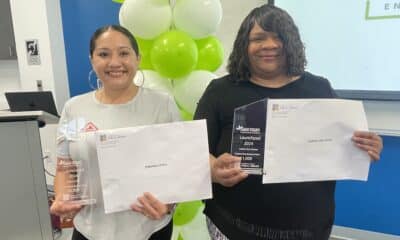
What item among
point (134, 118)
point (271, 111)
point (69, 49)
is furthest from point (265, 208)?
point (69, 49)

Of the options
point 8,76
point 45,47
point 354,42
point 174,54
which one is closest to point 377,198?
point 354,42

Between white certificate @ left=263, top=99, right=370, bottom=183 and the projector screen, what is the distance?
40.3 inches

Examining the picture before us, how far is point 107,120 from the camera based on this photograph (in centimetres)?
112

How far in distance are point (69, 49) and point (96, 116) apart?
7.96 ft

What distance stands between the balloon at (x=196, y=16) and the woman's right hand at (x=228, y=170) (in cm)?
75

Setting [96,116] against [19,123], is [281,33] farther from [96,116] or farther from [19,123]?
[19,123]

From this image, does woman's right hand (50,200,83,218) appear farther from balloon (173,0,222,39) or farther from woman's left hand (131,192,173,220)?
balloon (173,0,222,39)

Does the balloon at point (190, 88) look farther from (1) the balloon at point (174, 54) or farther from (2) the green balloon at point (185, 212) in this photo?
(2) the green balloon at point (185, 212)

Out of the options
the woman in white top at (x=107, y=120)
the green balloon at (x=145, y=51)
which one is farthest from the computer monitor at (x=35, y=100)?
the woman in white top at (x=107, y=120)

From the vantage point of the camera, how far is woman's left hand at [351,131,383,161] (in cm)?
106

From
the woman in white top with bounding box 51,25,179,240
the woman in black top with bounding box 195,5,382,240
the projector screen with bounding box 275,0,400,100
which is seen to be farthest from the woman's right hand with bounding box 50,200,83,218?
the projector screen with bounding box 275,0,400,100

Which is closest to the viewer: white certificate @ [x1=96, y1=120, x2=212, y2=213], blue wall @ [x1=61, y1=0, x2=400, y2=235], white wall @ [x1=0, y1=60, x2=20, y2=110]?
white certificate @ [x1=96, y1=120, x2=212, y2=213]

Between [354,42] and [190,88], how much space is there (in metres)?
1.07

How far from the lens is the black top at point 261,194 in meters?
1.09
